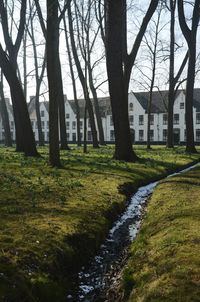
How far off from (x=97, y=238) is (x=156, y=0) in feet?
56.5

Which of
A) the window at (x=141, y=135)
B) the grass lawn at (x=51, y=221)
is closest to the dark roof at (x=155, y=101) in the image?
the window at (x=141, y=135)

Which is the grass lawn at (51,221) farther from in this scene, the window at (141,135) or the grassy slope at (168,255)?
the window at (141,135)

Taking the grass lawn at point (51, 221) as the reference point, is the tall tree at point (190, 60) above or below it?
above

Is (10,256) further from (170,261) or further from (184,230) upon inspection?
(184,230)

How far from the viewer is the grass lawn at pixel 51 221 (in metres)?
5.85

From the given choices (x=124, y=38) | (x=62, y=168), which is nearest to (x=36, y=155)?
(x=62, y=168)

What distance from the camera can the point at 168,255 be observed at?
22.3 ft

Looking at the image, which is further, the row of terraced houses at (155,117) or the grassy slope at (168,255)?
the row of terraced houses at (155,117)

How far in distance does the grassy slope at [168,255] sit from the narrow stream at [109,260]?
280 millimetres

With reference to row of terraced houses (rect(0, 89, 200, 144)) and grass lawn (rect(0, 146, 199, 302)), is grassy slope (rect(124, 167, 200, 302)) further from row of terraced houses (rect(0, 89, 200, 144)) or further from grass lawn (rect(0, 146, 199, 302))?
row of terraced houses (rect(0, 89, 200, 144))

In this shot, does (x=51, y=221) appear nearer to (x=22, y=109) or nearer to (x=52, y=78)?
(x=52, y=78)

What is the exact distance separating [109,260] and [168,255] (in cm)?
118

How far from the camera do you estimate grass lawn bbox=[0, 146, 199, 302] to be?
230 inches

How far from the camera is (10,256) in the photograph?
6.31m
